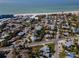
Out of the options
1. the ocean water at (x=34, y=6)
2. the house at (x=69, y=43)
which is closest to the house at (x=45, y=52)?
the house at (x=69, y=43)

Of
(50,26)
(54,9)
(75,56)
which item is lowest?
(75,56)

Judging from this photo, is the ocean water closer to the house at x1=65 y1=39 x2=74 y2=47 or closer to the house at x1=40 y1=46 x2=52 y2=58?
the house at x1=65 y1=39 x2=74 y2=47

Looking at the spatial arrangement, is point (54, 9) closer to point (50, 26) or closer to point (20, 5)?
point (50, 26)

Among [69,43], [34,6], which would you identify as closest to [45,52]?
[69,43]

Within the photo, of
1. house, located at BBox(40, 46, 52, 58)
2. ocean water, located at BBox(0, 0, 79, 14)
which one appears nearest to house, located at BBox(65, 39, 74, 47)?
house, located at BBox(40, 46, 52, 58)

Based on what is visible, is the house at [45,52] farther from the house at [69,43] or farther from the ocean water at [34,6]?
the ocean water at [34,6]

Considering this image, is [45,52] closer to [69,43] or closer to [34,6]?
[69,43]

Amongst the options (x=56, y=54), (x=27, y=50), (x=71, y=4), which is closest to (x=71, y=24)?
(x=71, y=4)

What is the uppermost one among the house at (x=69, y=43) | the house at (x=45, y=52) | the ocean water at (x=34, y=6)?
the ocean water at (x=34, y=6)
